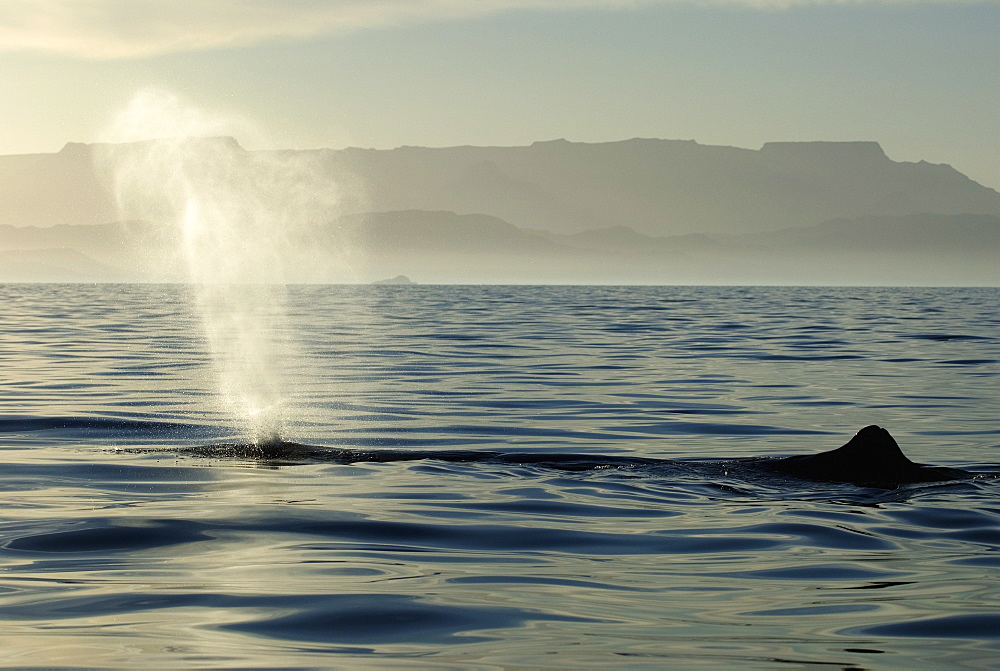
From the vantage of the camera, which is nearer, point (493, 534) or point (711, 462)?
point (493, 534)

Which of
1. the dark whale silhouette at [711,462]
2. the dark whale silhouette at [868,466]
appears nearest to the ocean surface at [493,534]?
the dark whale silhouette at [711,462]

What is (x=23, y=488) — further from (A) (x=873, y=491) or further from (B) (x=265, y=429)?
(A) (x=873, y=491)

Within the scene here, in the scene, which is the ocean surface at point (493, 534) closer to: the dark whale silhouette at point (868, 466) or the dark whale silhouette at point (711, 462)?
the dark whale silhouette at point (711, 462)

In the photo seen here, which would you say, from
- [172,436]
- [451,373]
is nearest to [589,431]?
[172,436]

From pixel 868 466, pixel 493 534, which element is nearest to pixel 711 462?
pixel 868 466

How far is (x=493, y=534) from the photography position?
402 inches

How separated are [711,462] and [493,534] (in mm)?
4326

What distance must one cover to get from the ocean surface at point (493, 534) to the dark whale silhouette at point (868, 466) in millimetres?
310

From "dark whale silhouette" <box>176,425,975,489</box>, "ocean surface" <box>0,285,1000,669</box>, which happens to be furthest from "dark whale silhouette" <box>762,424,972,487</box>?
"ocean surface" <box>0,285,1000,669</box>

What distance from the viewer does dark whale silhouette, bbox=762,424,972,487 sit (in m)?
12.7

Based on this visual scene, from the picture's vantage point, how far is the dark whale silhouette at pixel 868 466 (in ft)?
41.6

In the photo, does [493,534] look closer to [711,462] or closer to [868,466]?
[711,462]

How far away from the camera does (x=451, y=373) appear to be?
28.2 metres

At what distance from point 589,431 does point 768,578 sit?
922 centimetres
